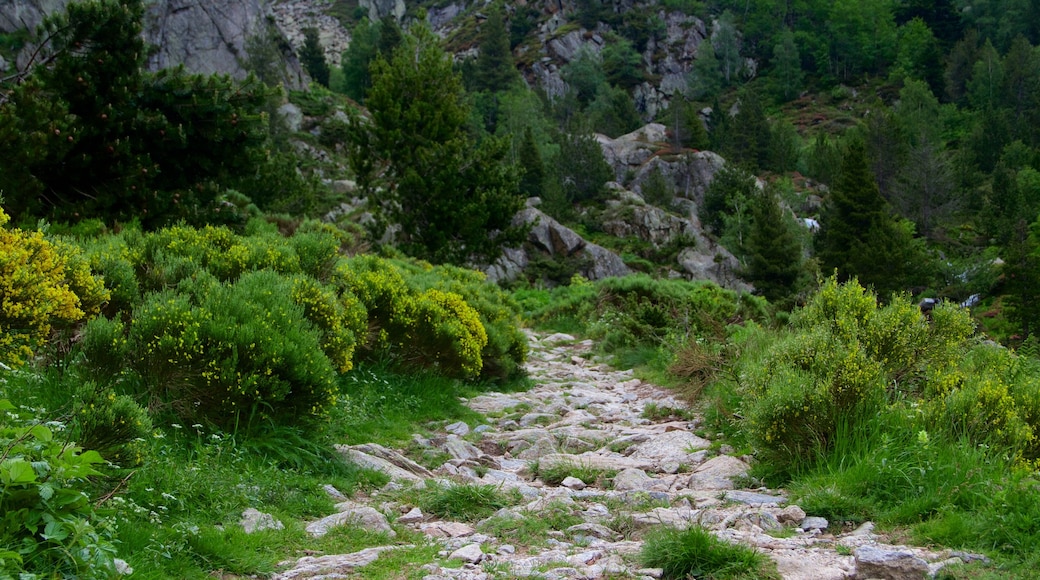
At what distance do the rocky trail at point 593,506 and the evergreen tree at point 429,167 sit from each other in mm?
14363

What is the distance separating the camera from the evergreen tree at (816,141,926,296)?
3938cm

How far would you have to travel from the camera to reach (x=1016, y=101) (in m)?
86.6

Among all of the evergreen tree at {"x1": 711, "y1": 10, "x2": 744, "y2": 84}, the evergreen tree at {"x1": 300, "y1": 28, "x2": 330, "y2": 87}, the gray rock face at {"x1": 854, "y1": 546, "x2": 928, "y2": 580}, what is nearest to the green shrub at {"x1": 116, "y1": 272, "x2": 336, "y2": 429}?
the gray rock face at {"x1": 854, "y1": 546, "x2": 928, "y2": 580}

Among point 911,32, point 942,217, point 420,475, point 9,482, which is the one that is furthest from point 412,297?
point 911,32

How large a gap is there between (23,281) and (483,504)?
3.37 m

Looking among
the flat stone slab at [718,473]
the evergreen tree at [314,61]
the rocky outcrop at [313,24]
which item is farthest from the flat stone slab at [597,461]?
the rocky outcrop at [313,24]

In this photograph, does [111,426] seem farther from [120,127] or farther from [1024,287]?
[1024,287]

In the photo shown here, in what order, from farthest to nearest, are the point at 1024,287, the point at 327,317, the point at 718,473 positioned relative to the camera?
the point at 1024,287, the point at 327,317, the point at 718,473

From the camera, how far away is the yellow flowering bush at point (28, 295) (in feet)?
14.6

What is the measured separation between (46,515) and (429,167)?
2049 cm

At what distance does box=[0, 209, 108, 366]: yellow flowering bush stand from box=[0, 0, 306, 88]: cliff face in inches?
2553

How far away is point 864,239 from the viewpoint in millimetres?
41344

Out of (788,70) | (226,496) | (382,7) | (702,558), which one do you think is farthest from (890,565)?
(382,7)

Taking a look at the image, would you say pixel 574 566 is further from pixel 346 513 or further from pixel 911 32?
pixel 911 32
